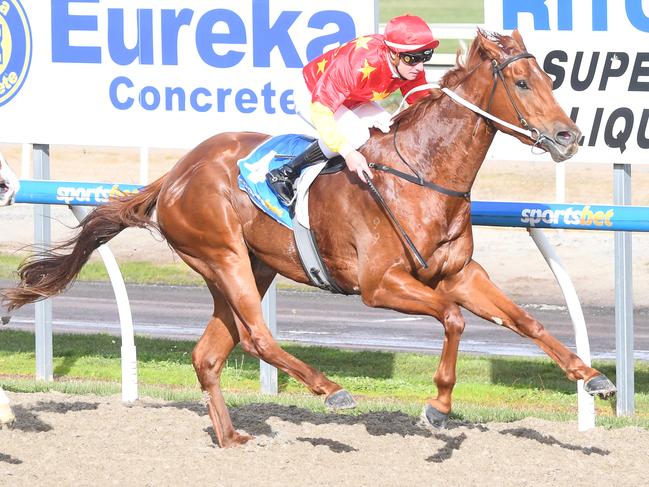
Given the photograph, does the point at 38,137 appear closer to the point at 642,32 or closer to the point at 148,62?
the point at 148,62

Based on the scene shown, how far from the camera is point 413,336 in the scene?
10867mm

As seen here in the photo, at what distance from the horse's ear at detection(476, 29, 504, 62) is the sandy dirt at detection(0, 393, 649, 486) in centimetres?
171

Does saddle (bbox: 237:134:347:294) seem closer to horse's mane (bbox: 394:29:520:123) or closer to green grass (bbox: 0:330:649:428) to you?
horse's mane (bbox: 394:29:520:123)

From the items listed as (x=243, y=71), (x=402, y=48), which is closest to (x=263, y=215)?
(x=402, y=48)

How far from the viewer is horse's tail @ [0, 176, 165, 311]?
6.83 metres

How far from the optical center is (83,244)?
6910 mm

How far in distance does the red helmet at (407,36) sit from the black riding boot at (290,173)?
A: 2.06ft

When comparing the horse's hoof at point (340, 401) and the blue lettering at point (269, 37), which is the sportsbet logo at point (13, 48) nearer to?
the blue lettering at point (269, 37)

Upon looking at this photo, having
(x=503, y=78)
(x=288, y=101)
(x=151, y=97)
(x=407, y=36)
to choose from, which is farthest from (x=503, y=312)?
(x=151, y=97)

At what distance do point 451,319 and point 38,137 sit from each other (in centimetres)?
385

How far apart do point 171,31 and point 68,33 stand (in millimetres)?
689

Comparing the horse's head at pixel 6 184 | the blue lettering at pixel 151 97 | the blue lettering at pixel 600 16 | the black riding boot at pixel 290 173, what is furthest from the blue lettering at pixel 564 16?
the horse's head at pixel 6 184

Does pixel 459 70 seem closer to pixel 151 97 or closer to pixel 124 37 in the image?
pixel 151 97

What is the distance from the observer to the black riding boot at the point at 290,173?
614 cm
